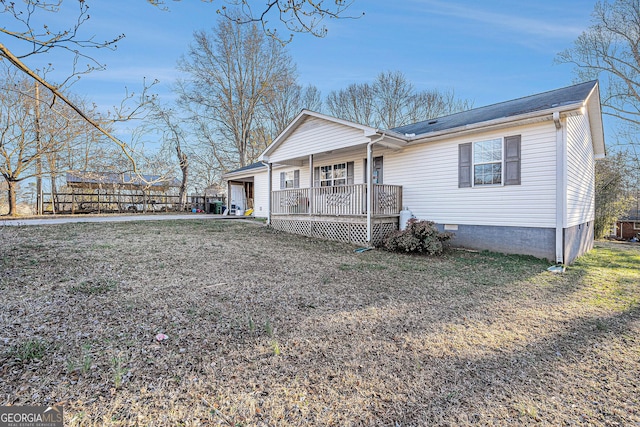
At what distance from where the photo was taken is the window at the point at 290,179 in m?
14.8

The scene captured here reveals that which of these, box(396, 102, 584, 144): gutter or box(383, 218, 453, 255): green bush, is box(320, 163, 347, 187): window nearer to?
box(396, 102, 584, 144): gutter

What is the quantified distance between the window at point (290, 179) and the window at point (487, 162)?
802 cm

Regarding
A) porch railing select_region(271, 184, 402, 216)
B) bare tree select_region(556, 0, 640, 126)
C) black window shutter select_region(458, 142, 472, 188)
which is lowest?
porch railing select_region(271, 184, 402, 216)

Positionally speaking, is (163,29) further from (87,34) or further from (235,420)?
(235,420)

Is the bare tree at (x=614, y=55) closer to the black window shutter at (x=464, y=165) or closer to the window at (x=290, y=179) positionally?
the black window shutter at (x=464, y=165)

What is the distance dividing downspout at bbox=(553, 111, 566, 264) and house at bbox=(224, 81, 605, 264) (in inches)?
1.0

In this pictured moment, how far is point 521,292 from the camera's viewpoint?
5.37m

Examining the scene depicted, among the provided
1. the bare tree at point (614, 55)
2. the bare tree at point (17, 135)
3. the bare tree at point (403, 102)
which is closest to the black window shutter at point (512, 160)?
the bare tree at point (614, 55)

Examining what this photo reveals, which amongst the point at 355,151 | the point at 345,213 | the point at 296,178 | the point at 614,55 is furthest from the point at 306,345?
the point at 614,55

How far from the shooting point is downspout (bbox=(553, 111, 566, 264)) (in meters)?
7.43

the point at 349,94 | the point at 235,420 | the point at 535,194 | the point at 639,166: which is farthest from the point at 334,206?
the point at 349,94

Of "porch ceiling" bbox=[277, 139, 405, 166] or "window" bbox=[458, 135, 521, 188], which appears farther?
"porch ceiling" bbox=[277, 139, 405, 166]

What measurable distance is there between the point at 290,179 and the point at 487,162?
9.04 m

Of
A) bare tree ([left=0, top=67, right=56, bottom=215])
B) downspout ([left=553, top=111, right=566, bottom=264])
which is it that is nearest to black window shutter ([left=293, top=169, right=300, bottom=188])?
downspout ([left=553, top=111, right=566, bottom=264])
